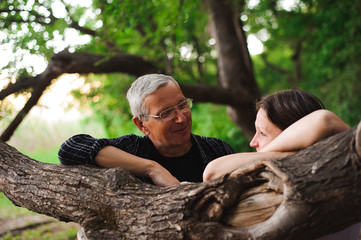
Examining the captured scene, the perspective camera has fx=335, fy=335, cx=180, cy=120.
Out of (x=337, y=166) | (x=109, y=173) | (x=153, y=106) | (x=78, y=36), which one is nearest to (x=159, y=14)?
(x=78, y=36)

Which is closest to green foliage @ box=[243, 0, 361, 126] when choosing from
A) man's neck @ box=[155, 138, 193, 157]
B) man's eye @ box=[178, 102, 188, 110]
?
man's neck @ box=[155, 138, 193, 157]

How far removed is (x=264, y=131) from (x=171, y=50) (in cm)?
577

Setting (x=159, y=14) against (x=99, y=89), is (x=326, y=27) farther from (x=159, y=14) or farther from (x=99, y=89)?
(x=99, y=89)

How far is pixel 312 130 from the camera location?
1645 millimetres

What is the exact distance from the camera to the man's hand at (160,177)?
2.23m

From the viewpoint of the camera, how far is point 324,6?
9.54 m

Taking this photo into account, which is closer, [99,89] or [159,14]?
[159,14]

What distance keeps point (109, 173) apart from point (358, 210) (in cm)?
138

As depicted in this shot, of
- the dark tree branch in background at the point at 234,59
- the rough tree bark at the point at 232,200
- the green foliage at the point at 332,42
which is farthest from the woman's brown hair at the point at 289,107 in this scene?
the green foliage at the point at 332,42

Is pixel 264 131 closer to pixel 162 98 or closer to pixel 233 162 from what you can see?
pixel 233 162

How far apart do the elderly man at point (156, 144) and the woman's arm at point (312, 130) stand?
34.2 inches

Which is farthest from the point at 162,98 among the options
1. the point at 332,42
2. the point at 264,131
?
the point at 332,42

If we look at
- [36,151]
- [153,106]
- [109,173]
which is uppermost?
[153,106]

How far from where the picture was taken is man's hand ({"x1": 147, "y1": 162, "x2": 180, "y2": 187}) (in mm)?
2230
